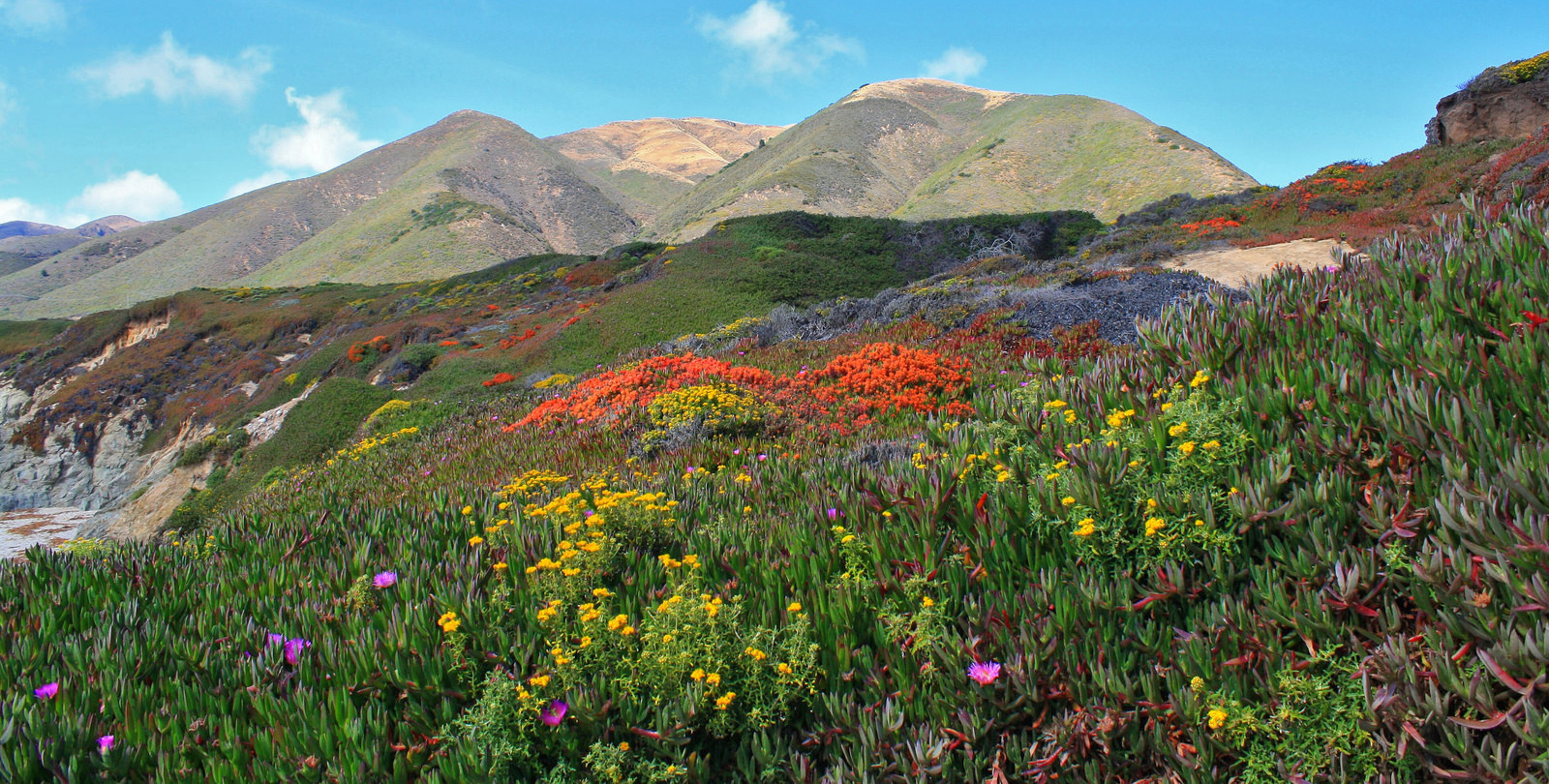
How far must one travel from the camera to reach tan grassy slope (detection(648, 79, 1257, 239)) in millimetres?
73250

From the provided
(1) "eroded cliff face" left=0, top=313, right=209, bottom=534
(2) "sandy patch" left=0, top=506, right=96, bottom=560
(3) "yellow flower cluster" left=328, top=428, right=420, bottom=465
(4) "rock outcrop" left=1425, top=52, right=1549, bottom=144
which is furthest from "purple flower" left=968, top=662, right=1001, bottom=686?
(4) "rock outcrop" left=1425, top=52, right=1549, bottom=144

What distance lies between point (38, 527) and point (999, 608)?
34.0m

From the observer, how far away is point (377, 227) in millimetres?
92500

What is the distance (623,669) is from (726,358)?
9911 mm

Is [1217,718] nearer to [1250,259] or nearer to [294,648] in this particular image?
[294,648]

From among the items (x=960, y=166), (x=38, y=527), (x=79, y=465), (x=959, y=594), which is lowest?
(x=38, y=527)

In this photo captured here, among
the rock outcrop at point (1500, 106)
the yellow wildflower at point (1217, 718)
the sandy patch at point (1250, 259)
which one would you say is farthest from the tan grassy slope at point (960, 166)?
the yellow wildflower at point (1217, 718)

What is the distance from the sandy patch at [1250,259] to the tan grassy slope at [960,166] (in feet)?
170

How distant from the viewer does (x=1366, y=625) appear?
2412 millimetres

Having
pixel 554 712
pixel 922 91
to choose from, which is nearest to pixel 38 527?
pixel 554 712

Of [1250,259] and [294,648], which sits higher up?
[1250,259]

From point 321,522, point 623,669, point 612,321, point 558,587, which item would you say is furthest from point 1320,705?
point 612,321

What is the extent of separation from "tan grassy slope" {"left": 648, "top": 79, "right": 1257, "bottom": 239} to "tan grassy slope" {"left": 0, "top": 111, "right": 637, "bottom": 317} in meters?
20.8

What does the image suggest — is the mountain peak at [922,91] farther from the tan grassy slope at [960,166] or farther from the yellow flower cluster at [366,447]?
the yellow flower cluster at [366,447]
